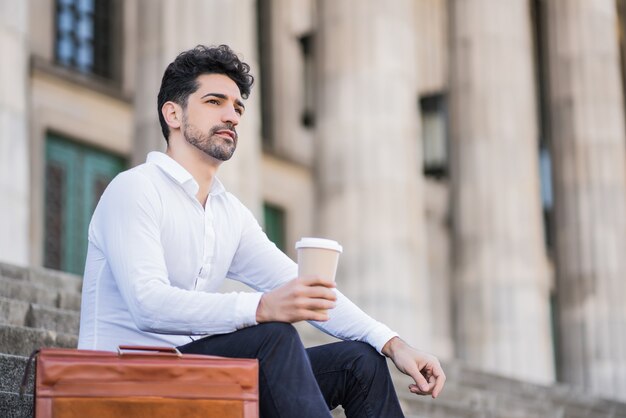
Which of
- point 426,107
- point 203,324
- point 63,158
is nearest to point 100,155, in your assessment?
point 63,158

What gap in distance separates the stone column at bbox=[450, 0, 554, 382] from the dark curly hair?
19643mm

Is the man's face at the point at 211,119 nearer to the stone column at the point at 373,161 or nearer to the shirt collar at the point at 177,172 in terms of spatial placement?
the shirt collar at the point at 177,172

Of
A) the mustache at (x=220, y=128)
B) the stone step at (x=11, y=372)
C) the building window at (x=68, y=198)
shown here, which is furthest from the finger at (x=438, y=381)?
the building window at (x=68, y=198)

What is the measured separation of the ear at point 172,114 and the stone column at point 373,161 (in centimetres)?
1509

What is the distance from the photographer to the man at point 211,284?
5410 millimetres

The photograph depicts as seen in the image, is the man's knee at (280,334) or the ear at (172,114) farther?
the ear at (172,114)

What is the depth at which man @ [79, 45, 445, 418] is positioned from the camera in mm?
5410

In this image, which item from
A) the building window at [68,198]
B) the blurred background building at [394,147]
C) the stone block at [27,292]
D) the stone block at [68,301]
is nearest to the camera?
the stone block at [27,292]

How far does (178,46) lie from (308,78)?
13.2 metres

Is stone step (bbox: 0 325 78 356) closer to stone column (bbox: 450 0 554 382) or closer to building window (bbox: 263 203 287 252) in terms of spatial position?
stone column (bbox: 450 0 554 382)

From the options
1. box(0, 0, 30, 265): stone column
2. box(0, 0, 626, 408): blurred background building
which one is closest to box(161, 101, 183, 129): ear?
box(0, 0, 30, 265): stone column

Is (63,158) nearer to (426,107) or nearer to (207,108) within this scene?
(426,107)

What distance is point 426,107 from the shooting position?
29672 mm

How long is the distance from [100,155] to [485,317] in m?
8.51
